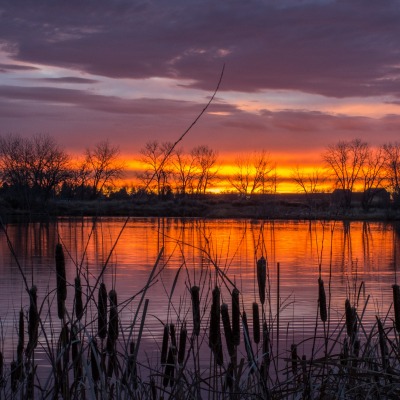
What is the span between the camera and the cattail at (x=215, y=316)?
381cm

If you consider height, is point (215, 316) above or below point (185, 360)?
above

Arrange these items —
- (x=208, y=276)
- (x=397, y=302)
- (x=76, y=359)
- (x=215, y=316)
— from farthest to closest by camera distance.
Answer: (x=208, y=276) → (x=397, y=302) → (x=215, y=316) → (x=76, y=359)

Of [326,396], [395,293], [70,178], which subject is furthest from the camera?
[70,178]

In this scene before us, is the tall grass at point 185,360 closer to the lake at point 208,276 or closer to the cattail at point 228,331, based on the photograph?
the cattail at point 228,331

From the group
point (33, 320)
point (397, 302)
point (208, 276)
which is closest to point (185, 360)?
point (33, 320)

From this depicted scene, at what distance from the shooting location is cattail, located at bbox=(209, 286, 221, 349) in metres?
3.81

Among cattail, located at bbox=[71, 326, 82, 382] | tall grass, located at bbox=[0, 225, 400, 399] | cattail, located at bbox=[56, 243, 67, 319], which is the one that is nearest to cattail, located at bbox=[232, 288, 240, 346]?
tall grass, located at bbox=[0, 225, 400, 399]

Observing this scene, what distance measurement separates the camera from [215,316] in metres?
3.85

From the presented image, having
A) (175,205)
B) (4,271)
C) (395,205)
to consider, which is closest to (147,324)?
(4,271)

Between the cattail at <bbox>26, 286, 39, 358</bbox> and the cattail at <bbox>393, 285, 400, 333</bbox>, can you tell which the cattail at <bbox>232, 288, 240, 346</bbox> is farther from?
the cattail at <bbox>393, 285, 400, 333</bbox>

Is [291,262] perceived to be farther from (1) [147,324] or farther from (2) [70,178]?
(2) [70,178]

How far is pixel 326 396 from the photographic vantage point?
3.79 m

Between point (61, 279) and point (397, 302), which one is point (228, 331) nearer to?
point (61, 279)

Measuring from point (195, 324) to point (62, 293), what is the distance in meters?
1.10
